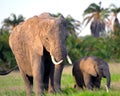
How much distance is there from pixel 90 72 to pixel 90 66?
221 millimetres

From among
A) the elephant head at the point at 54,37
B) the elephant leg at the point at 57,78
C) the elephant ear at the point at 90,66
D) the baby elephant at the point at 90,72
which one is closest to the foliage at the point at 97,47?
the baby elephant at the point at 90,72

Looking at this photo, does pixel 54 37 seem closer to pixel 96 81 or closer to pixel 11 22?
pixel 96 81

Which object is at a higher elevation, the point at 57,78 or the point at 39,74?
the point at 39,74

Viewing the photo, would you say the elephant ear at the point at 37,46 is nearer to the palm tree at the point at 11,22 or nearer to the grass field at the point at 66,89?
the grass field at the point at 66,89

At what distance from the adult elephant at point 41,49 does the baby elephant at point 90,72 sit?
11.5 ft

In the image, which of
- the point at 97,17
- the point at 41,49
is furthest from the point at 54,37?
the point at 97,17

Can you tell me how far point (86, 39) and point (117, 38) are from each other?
3.12 meters

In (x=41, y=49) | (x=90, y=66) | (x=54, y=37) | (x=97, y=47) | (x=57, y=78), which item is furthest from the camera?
(x=97, y=47)

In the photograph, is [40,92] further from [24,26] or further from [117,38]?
[117,38]

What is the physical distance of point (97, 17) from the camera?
5659 centimetres

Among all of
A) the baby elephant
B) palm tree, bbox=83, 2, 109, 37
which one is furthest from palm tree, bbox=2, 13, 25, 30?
the baby elephant

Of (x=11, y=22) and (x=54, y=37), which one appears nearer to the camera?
Answer: (x=54, y=37)

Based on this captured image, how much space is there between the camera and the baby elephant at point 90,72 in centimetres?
1370

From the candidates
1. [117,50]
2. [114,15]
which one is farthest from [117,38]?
[114,15]
